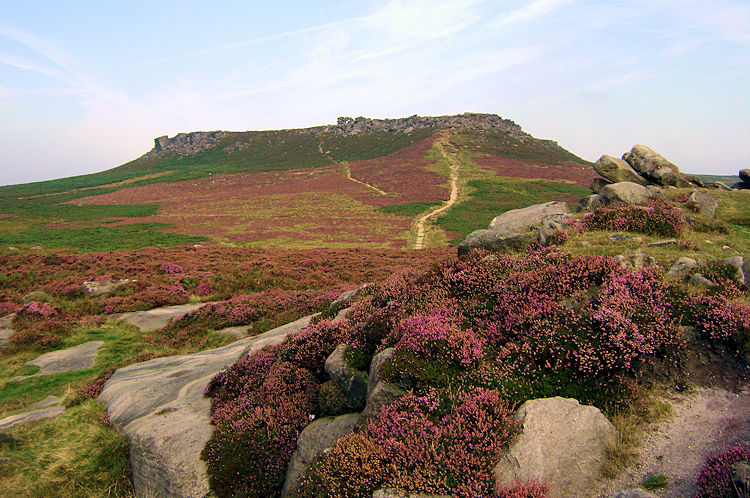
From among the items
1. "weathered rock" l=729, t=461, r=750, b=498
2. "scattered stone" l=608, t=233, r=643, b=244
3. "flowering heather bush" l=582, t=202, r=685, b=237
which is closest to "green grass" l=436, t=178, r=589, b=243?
"flowering heather bush" l=582, t=202, r=685, b=237

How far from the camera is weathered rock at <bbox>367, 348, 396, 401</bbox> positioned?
700 cm

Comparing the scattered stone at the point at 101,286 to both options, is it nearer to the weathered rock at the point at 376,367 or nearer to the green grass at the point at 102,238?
the weathered rock at the point at 376,367

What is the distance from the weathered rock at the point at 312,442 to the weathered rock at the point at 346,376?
458mm

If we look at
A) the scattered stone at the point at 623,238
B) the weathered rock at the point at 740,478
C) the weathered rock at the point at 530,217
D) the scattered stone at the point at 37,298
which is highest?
the weathered rock at the point at 530,217

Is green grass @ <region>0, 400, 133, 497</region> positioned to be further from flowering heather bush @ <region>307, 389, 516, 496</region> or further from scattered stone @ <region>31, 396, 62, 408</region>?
flowering heather bush @ <region>307, 389, 516, 496</region>

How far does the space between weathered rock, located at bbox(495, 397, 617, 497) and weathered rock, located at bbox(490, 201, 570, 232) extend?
9.24 metres

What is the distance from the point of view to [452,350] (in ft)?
22.9

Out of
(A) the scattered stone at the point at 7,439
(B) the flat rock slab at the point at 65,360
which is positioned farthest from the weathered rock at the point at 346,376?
(B) the flat rock slab at the point at 65,360

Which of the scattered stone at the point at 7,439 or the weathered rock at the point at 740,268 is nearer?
the weathered rock at the point at 740,268

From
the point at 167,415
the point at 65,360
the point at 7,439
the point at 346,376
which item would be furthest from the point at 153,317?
the point at 346,376

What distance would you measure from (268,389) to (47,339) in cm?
1536

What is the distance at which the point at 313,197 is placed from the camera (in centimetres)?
9194

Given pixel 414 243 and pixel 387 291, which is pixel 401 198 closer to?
pixel 414 243

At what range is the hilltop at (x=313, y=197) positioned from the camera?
188ft
